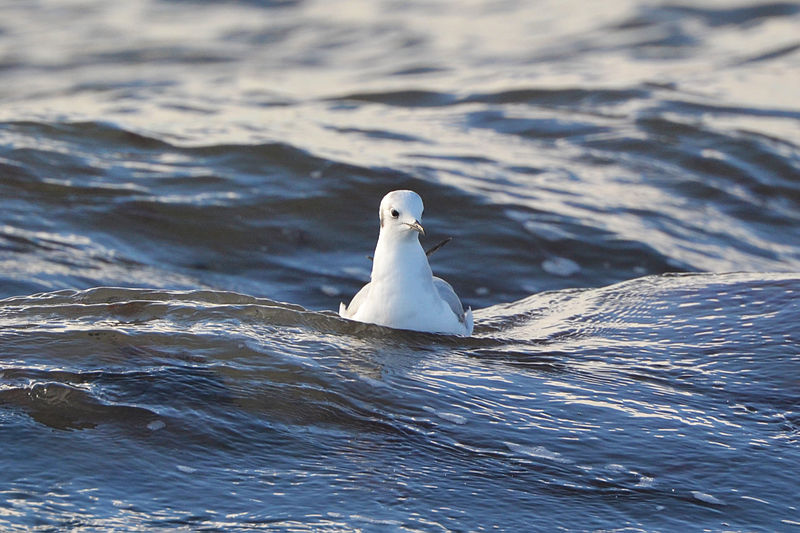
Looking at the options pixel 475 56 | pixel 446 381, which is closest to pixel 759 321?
pixel 446 381

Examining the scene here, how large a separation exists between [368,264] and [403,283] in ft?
10.9

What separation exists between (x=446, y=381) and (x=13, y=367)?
1732 mm

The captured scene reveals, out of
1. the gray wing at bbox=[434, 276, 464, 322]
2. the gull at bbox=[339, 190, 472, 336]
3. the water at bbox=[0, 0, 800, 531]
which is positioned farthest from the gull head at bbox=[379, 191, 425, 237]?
the water at bbox=[0, 0, 800, 531]

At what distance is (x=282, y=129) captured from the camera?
37.3 ft

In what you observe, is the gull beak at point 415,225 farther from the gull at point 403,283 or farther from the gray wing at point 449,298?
the gray wing at point 449,298

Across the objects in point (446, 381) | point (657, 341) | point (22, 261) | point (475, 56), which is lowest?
point (446, 381)

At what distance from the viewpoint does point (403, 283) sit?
5406 mm

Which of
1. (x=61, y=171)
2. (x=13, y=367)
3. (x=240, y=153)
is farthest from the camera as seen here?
(x=240, y=153)

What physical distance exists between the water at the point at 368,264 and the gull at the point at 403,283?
0.09 meters

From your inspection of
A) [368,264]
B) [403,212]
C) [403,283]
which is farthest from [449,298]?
[368,264]

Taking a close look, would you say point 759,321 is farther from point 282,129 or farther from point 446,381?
point 282,129

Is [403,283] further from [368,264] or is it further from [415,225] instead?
[368,264]

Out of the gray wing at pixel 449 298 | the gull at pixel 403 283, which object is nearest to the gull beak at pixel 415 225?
the gull at pixel 403 283

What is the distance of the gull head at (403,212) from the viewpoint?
5.36 metres
